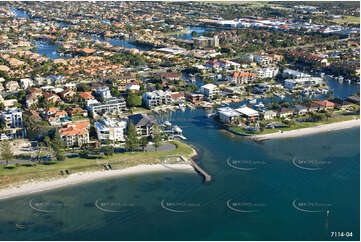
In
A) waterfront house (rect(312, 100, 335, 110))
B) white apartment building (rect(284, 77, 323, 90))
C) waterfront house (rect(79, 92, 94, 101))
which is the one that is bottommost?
waterfront house (rect(312, 100, 335, 110))

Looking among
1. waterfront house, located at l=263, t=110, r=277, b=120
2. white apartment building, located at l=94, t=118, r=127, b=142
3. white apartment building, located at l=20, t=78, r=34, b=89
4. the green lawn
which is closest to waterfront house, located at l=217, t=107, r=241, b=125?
waterfront house, located at l=263, t=110, r=277, b=120

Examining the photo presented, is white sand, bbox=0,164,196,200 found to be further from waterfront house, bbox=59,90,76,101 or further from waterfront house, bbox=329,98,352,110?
waterfront house, bbox=329,98,352,110

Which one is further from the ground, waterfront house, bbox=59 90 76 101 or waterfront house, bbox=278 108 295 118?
waterfront house, bbox=59 90 76 101

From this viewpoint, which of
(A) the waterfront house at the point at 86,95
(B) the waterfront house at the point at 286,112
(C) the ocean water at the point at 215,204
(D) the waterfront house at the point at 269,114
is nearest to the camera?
(C) the ocean water at the point at 215,204

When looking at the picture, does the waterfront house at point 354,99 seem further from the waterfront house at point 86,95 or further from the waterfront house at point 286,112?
the waterfront house at point 86,95

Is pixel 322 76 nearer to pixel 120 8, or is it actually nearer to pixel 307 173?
pixel 307 173

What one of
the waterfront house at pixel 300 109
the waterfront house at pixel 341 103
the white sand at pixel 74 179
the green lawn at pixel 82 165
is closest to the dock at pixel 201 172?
the white sand at pixel 74 179


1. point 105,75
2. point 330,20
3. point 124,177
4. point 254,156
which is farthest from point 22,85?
point 330,20
